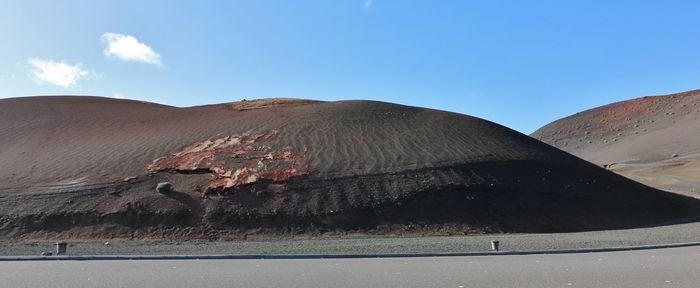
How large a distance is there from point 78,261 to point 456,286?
8168mm

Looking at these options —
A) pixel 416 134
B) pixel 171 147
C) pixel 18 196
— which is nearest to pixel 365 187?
pixel 416 134

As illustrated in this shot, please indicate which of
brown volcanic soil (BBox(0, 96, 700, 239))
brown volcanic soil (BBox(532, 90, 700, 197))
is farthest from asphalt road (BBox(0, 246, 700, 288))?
brown volcanic soil (BBox(532, 90, 700, 197))

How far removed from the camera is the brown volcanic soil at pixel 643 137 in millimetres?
55344

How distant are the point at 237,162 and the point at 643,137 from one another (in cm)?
7348

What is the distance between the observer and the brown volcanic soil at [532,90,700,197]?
55.3m

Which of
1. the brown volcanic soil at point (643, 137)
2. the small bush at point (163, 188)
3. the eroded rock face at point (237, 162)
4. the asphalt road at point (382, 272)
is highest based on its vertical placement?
the brown volcanic soil at point (643, 137)

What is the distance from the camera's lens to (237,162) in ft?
87.3

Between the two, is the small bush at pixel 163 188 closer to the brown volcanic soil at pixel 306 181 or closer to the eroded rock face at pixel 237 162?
the brown volcanic soil at pixel 306 181

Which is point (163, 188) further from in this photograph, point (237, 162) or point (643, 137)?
point (643, 137)

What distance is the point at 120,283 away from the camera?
8453 mm

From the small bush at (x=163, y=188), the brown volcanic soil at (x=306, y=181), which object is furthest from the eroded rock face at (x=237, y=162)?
the small bush at (x=163, y=188)

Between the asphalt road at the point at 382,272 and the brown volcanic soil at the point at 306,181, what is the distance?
30.3 ft

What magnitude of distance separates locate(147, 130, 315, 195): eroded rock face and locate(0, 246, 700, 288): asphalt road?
12530 mm

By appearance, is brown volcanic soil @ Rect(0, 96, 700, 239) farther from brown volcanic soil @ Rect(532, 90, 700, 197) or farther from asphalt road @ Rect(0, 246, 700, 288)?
brown volcanic soil @ Rect(532, 90, 700, 197)
